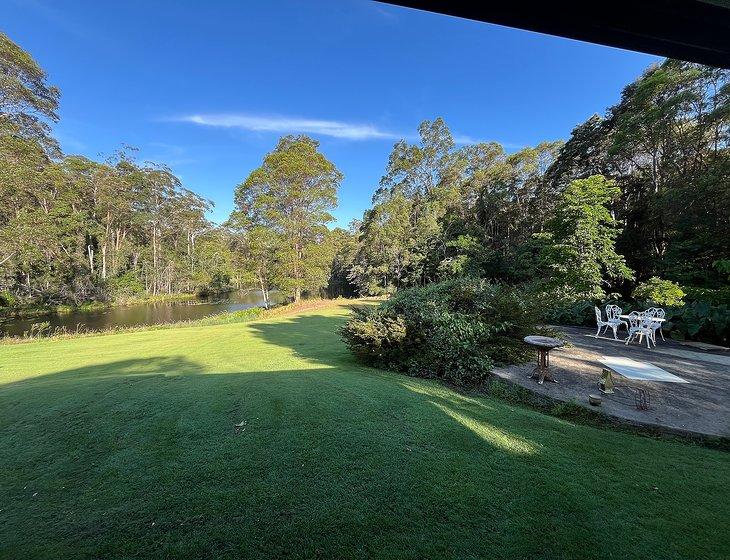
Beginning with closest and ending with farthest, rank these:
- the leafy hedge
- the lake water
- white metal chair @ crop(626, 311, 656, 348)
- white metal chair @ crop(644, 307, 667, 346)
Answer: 1. the leafy hedge
2. white metal chair @ crop(626, 311, 656, 348)
3. white metal chair @ crop(644, 307, 667, 346)
4. the lake water

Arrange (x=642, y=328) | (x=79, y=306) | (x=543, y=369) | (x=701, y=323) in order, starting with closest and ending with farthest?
(x=543, y=369)
(x=642, y=328)
(x=701, y=323)
(x=79, y=306)

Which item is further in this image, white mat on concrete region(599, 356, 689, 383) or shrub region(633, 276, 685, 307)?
shrub region(633, 276, 685, 307)

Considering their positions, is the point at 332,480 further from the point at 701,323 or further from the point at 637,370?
the point at 701,323

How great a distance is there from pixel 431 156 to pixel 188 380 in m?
24.1

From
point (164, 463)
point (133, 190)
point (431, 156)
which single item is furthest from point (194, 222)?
point (164, 463)

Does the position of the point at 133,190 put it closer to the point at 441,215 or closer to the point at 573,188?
the point at 441,215

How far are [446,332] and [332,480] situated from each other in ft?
12.6

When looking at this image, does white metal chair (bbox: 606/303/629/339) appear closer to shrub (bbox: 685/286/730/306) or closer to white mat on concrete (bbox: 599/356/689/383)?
shrub (bbox: 685/286/730/306)

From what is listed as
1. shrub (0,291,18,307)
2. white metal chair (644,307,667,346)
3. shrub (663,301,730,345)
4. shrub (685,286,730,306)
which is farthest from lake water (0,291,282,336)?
shrub (685,286,730,306)

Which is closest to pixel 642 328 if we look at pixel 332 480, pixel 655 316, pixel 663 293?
pixel 655 316

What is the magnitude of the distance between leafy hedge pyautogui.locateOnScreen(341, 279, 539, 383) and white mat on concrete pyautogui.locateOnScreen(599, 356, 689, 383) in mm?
1345

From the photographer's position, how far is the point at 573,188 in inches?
447

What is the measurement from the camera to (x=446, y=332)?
5562 mm

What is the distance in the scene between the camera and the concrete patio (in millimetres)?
3506
